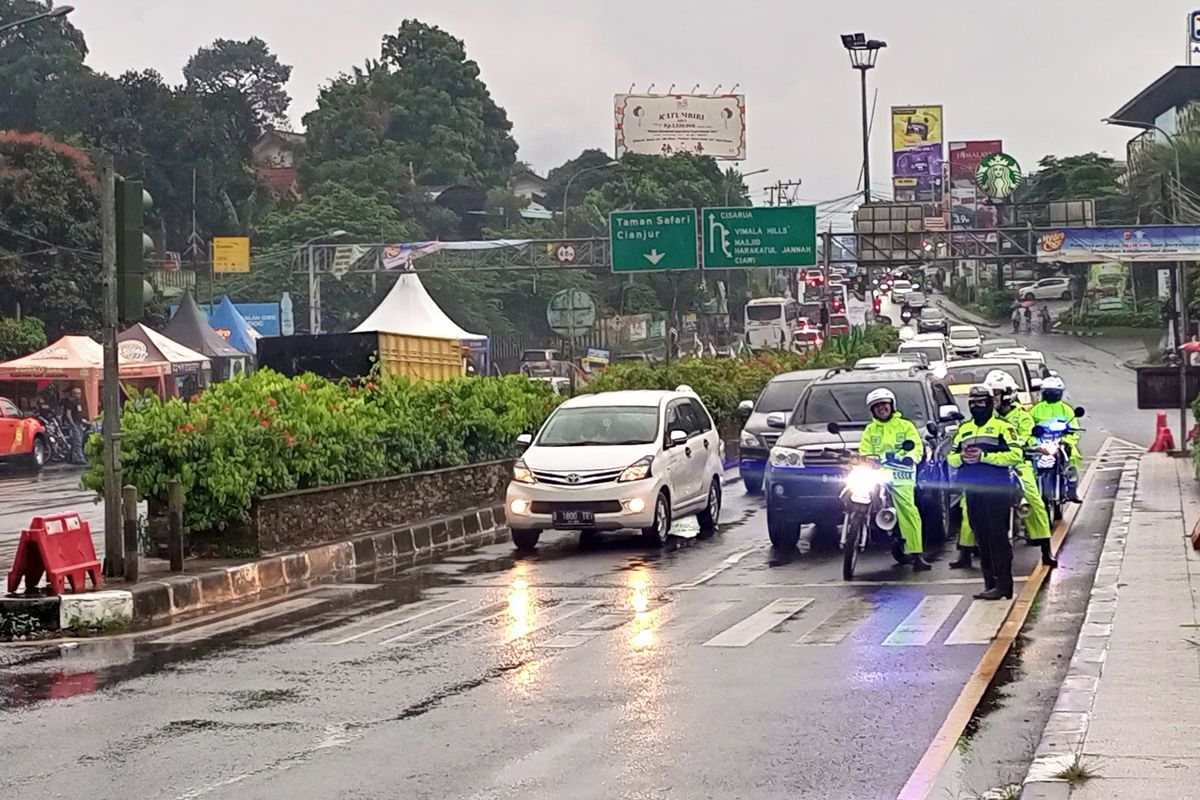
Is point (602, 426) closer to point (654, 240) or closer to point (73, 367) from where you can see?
point (73, 367)

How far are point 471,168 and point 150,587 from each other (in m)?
79.1

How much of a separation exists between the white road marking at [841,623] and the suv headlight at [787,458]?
137 inches

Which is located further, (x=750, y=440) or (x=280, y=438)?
(x=750, y=440)

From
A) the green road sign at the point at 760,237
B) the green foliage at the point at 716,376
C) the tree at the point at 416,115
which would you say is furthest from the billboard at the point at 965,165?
the green foliage at the point at 716,376

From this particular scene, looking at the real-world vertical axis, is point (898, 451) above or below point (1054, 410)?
below

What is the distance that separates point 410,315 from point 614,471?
2773 centimetres

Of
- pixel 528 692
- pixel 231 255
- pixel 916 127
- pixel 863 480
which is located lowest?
pixel 528 692

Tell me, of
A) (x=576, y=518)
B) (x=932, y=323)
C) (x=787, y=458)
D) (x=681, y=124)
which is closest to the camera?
(x=787, y=458)

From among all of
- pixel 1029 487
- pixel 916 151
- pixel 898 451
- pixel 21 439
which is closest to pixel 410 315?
pixel 21 439

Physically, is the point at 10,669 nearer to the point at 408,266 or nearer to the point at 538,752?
the point at 538,752

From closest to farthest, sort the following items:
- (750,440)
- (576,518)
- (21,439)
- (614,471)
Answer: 1. (576,518)
2. (614,471)
3. (750,440)
4. (21,439)

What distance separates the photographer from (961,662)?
10.1 meters

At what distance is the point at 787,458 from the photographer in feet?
55.2

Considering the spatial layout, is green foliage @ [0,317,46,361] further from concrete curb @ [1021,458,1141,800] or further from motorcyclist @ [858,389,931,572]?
concrete curb @ [1021,458,1141,800]
